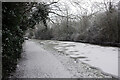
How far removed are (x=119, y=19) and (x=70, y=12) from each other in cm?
508

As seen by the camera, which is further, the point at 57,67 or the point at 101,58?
the point at 101,58

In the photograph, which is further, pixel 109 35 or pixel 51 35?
pixel 51 35

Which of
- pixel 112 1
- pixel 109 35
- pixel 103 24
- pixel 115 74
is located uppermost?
pixel 112 1

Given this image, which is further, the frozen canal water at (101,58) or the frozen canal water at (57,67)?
the frozen canal water at (101,58)

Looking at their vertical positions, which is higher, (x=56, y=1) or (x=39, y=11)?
(x=56, y=1)

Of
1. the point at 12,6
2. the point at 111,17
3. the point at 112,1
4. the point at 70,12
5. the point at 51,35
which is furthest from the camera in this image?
the point at 51,35

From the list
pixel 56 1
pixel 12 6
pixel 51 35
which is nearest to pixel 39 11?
pixel 56 1

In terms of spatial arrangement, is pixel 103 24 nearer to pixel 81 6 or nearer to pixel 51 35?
pixel 81 6

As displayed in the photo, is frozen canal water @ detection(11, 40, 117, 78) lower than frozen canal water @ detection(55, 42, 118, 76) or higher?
lower

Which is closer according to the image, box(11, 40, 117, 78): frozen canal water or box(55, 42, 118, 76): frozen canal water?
box(11, 40, 117, 78): frozen canal water

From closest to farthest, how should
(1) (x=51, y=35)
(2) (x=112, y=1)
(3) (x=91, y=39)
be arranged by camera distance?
1. (3) (x=91, y=39)
2. (2) (x=112, y=1)
3. (1) (x=51, y=35)

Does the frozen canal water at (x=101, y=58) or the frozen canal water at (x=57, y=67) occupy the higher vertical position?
the frozen canal water at (x=101, y=58)

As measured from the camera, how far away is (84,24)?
939 inches

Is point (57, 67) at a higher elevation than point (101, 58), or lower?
lower
